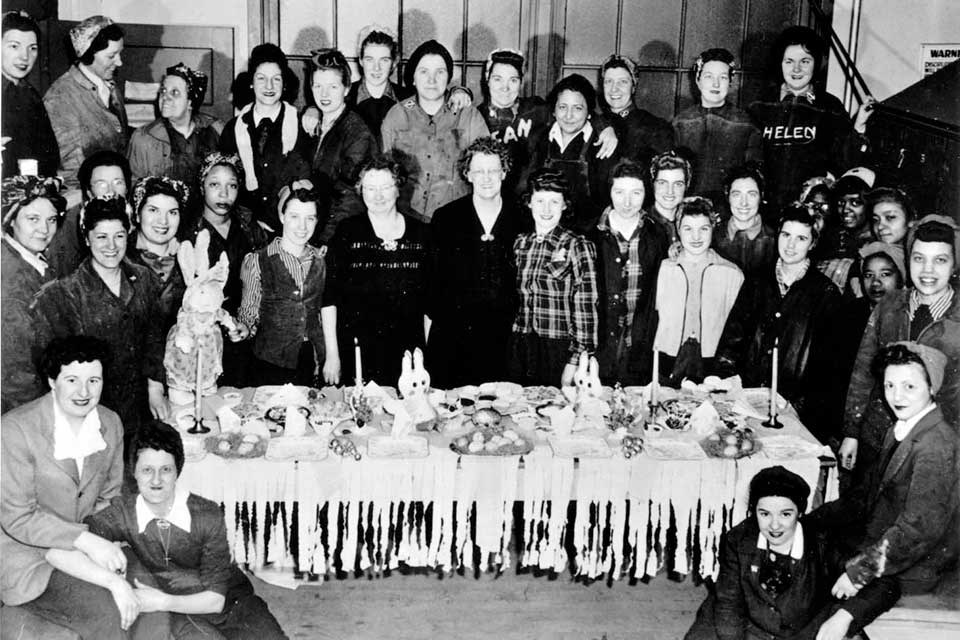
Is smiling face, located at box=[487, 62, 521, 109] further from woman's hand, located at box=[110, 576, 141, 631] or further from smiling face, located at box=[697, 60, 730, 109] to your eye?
woman's hand, located at box=[110, 576, 141, 631]

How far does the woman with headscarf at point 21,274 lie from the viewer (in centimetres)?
445

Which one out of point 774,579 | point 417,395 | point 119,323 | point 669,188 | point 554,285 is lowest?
point 774,579

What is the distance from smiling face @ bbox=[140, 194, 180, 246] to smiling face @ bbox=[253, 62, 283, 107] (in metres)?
1.02

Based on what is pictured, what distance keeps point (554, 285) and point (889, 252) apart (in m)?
1.64

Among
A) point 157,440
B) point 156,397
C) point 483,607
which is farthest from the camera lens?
point 156,397

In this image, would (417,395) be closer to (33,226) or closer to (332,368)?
(332,368)

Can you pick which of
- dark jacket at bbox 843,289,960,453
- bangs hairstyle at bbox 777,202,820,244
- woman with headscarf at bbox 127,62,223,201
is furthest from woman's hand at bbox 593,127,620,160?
woman with headscarf at bbox 127,62,223,201

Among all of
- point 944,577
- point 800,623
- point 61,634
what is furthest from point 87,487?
point 944,577

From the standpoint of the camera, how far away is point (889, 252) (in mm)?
5371

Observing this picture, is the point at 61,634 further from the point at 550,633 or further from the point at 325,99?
the point at 325,99

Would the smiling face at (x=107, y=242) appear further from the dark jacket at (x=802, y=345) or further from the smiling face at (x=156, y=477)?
the dark jacket at (x=802, y=345)

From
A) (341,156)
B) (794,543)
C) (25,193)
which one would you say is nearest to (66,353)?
(25,193)

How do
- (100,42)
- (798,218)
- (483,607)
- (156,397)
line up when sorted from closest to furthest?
(483,607), (156,397), (798,218), (100,42)

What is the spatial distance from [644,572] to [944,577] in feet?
3.77
